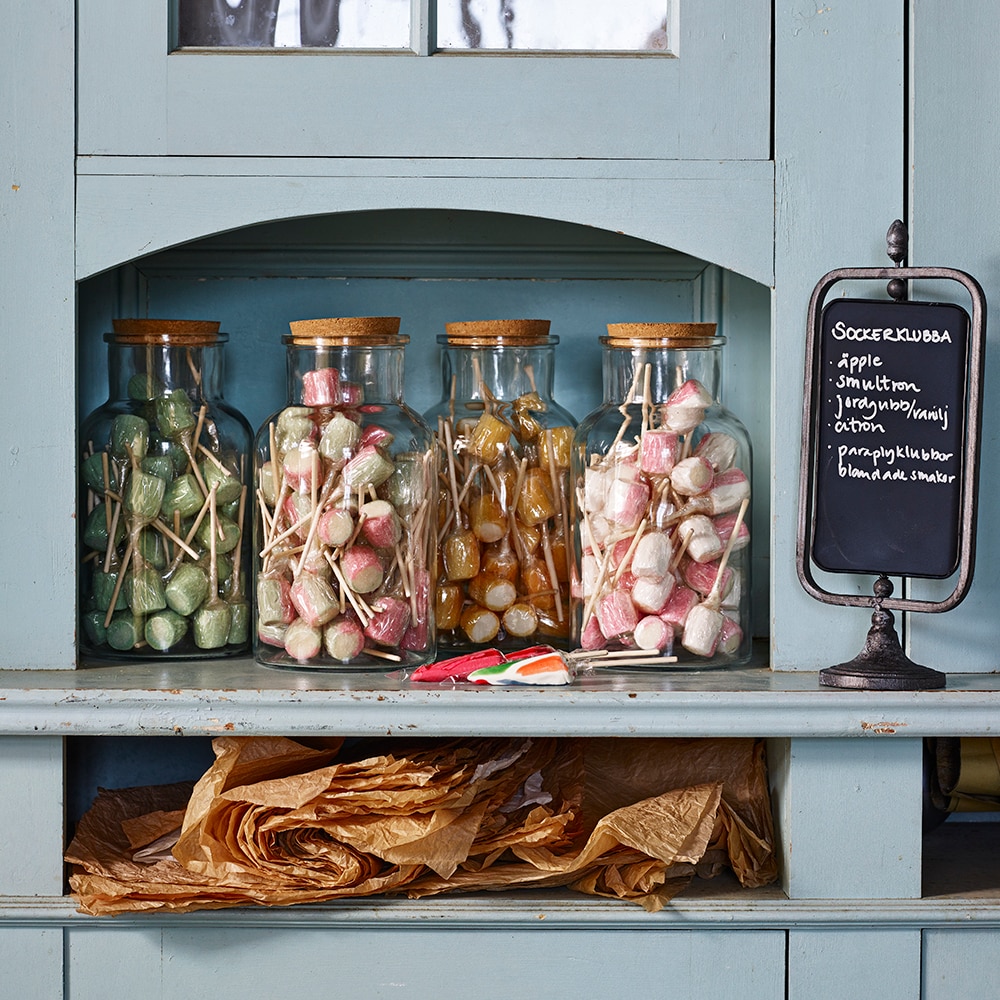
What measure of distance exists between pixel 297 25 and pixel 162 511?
0.56m

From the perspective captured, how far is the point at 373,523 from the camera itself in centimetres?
127

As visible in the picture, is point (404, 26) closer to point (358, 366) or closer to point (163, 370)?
point (358, 366)

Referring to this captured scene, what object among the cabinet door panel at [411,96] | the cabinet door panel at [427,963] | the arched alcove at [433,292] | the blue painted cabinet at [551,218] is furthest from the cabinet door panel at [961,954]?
the cabinet door panel at [411,96]

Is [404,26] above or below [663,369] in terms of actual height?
above

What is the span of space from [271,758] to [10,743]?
261 mm

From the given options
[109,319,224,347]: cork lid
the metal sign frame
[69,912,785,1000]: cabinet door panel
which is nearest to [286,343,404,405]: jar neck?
[109,319,224,347]: cork lid

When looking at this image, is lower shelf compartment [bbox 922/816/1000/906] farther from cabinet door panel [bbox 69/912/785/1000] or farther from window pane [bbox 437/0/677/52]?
window pane [bbox 437/0/677/52]

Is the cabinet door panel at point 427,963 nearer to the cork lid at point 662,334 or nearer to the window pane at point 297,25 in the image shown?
the cork lid at point 662,334

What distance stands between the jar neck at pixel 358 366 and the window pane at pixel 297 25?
0.32 meters

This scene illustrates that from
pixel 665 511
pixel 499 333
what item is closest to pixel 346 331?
pixel 499 333

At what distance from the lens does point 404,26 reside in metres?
1.27

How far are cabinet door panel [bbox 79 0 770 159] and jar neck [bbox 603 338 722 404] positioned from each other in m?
0.22

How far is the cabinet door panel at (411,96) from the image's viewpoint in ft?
4.07

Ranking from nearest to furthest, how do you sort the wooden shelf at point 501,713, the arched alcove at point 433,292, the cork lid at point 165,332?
1. the wooden shelf at point 501,713
2. the cork lid at point 165,332
3. the arched alcove at point 433,292
